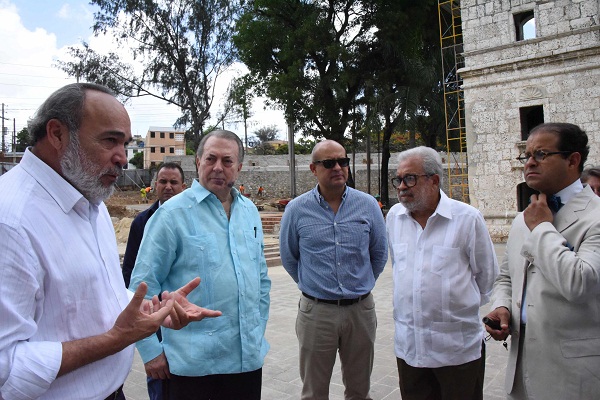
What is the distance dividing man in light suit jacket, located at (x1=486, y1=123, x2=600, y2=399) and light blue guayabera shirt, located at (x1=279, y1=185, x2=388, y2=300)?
1109mm

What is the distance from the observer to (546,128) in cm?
209

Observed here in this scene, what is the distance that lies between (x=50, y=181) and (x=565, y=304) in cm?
210

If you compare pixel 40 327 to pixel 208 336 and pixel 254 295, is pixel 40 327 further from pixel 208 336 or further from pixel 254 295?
pixel 254 295

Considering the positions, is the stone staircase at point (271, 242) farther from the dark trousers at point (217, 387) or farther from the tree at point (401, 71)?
the dark trousers at point (217, 387)

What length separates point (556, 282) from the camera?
1832 millimetres

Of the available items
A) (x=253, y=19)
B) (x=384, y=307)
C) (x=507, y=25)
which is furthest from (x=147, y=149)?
(x=384, y=307)

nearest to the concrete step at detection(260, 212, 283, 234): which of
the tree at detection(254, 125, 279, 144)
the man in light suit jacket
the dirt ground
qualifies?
the dirt ground

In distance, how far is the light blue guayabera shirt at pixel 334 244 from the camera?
310cm

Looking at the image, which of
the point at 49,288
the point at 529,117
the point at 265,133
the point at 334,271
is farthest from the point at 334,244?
the point at 265,133

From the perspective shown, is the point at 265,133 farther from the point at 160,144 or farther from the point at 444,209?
the point at 444,209

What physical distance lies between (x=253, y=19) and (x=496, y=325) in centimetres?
2270

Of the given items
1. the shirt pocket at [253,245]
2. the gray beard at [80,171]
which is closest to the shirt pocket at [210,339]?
the shirt pocket at [253,245]

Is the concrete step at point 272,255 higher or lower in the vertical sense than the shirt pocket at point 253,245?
lower

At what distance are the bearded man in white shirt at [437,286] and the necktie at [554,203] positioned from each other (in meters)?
0.67
